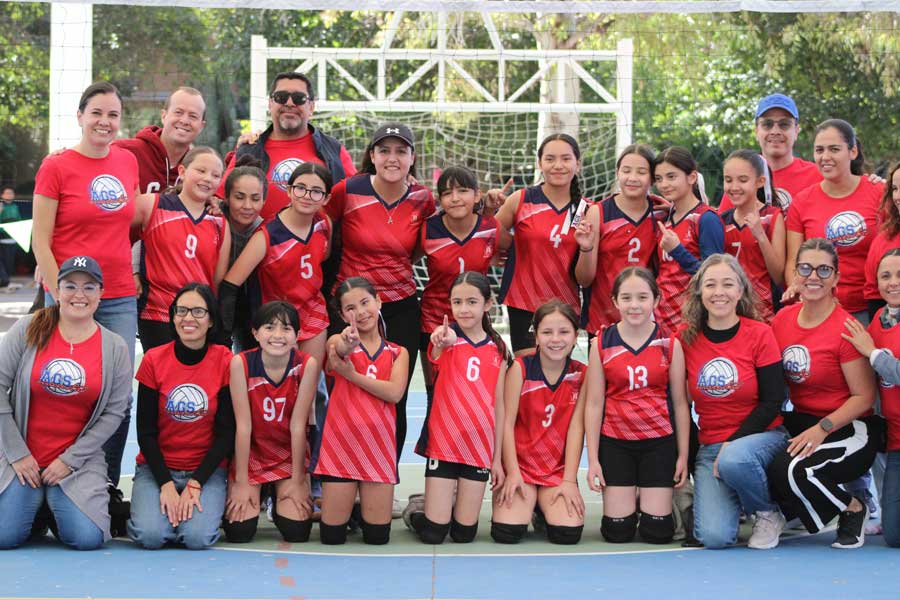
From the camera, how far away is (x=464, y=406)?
575 cm

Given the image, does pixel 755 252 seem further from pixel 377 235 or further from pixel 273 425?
pixel 273 425

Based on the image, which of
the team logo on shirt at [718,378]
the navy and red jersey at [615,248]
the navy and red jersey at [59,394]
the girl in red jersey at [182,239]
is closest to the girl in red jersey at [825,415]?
the team logo on shirt at [718,378]

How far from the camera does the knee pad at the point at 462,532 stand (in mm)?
5641

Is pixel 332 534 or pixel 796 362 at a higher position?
pixel 796 362

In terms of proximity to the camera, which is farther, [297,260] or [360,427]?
[297,260]

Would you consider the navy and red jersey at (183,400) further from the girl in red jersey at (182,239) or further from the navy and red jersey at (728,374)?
the navy and red jersey at (728,374)

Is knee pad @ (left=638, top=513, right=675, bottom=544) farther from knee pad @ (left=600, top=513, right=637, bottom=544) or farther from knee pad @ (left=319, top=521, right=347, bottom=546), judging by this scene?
knee pad @ (left=319, top=521, right=347, bottom=546)

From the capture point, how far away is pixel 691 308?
577cm

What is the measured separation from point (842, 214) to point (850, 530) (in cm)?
157

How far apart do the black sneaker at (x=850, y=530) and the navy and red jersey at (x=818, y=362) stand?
18.7 inches

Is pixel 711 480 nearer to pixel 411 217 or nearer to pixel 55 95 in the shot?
pixel 411 217

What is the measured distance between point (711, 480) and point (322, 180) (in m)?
2.34

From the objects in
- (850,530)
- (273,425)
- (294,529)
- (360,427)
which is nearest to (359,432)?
(360,427)

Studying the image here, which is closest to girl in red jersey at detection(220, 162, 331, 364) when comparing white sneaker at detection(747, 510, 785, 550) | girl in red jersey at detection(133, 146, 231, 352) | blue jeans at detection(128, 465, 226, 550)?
girl in red jersey at detection(133, 146, 231, 352)
